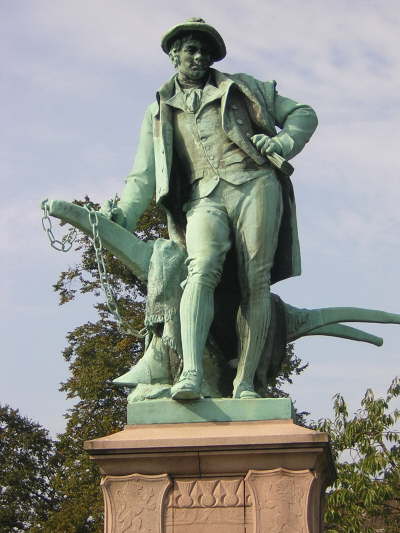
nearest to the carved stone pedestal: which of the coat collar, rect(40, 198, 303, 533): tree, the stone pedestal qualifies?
the stone pedestal

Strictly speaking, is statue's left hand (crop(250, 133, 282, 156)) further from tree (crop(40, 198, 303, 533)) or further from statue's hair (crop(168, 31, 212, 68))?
tree (crop(40, 198, 303, 533))

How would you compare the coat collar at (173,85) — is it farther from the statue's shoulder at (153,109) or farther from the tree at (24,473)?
the tree at (24,473)

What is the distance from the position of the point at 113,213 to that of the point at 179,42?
55.2 inches

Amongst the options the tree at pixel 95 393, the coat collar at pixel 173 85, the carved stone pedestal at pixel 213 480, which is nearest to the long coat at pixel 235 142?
the coat collar at pixel 173 85

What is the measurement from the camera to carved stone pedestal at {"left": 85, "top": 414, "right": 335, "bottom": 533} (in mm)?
7641

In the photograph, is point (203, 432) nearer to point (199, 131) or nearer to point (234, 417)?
point (234, 417)

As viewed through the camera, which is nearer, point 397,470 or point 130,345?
point 397,470

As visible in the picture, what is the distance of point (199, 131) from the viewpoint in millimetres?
9047

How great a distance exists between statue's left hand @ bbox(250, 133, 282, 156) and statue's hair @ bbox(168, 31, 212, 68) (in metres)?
0.92

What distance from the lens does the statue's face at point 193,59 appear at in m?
9.16

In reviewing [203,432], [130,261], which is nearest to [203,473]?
[203,432]

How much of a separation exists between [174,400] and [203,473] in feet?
1.87

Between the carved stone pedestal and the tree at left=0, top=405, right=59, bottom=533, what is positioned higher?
the tree at left=0, top=405, right=59, bottom=533

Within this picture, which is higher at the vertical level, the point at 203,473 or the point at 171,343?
the point at 171,343
